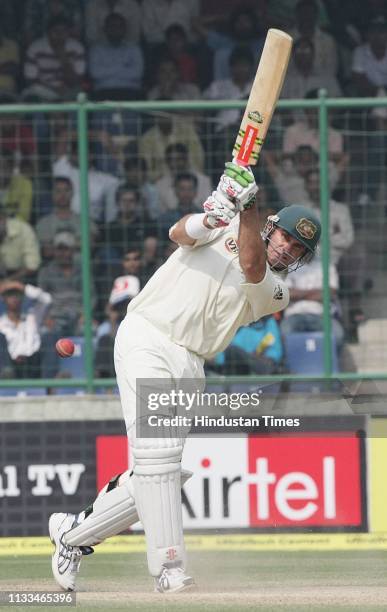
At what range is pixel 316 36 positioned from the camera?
511 inches

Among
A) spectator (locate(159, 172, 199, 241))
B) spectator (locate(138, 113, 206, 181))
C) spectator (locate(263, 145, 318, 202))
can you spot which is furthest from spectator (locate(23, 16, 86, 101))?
spectator (locate(263, 145, 318, 202))

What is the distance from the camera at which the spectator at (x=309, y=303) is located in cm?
1019

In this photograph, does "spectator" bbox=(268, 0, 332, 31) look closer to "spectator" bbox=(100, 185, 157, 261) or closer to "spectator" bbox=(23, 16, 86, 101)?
"spectator" bbox=(23, 16, 86, 101)

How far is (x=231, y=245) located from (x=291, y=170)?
12.0 feet

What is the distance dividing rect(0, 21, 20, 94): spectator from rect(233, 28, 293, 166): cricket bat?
7.15 meters

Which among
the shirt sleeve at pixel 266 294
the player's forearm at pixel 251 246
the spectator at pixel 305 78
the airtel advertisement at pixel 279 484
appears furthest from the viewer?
the spectator at pixel 305 78

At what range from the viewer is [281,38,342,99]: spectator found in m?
12.6

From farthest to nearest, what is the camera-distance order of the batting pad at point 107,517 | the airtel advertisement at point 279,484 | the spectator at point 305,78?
the spectator at point 305,78, the airtel advertisement at point 279,484, the batting pad at point 107,517

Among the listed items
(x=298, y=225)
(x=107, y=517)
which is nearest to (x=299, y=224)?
(x=298, y=225)

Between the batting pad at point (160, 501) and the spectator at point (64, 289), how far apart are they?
3.76m

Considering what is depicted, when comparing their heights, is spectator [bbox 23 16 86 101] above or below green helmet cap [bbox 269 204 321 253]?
above

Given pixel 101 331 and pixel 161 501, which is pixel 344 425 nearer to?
pixel 101 331

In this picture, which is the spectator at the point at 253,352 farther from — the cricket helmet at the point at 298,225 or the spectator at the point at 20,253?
the cricket helmet at the point at 298,225

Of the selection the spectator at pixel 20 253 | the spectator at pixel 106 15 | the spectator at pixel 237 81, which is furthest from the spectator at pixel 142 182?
the spectator at pixel 106 15
